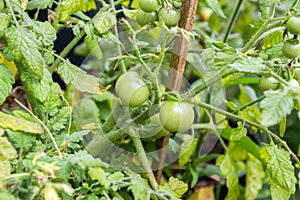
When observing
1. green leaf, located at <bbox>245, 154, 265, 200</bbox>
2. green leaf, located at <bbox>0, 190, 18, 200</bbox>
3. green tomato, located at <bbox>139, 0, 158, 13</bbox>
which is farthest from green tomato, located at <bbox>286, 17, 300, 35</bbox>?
green leaf, located at <bbox>245, 154, 265, 200</bbox>

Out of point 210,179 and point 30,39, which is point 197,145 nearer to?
point 210,179

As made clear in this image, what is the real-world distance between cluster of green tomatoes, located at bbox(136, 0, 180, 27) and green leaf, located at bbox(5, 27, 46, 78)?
0.60 ft

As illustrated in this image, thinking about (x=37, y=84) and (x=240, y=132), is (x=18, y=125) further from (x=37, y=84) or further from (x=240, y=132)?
(x=240, y=132)

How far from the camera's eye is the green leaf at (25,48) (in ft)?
2.26

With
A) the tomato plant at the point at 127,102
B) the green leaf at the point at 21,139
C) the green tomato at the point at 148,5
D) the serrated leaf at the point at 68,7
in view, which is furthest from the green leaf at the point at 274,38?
the green leaf at the point at 21,139

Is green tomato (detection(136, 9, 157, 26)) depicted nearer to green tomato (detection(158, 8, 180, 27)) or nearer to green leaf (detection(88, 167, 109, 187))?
green tomato (detection(158, 8, 180, 27))

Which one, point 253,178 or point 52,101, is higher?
point 52,101

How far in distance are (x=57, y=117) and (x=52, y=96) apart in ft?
0.11

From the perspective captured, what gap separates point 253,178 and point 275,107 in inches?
34.3

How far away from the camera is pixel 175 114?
2.45 ft

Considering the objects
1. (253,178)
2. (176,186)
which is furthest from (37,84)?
(253,178)

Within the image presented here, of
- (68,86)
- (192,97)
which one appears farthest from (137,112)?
(68,86)

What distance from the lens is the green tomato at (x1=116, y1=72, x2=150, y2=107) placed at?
0.75m

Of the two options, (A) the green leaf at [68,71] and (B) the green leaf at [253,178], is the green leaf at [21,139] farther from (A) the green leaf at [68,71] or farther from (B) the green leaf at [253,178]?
(B) the green leaf at [253,178]
